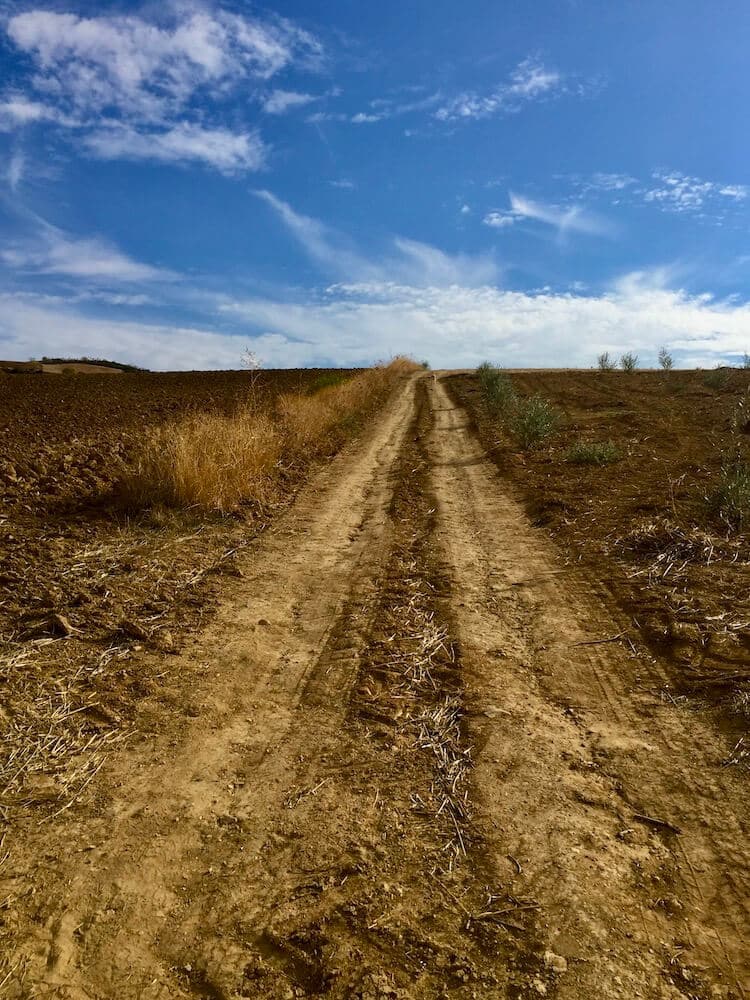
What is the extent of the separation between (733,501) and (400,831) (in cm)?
482

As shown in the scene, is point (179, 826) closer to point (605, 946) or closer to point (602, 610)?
point (605, 946)

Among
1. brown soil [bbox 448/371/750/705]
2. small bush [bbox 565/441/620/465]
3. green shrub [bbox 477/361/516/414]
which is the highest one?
green shrub [bbox 477/361/516/414]

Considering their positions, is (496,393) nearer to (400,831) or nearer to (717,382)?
(717,382)

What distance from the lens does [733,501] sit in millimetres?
5770

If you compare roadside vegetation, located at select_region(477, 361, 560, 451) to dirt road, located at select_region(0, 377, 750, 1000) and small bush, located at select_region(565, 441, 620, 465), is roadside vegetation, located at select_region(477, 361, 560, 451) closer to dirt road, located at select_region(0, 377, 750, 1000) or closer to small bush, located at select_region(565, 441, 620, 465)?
small bush, located at select_region(565, 441, 620, 465)

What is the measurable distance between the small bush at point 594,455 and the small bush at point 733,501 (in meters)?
2.33

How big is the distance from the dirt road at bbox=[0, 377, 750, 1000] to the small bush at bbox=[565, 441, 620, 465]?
15.8 ft

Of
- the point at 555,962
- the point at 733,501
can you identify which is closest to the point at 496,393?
the point at 733,501

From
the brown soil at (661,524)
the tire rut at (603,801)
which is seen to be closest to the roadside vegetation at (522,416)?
the brown soil at (661,524)

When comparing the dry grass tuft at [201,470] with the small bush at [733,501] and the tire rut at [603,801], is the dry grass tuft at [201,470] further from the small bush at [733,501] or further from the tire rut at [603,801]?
the small bush at [733,501]

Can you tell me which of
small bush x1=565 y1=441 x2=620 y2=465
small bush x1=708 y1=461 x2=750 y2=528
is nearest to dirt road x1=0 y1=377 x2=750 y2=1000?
small bush x1=708 y1=461 x2=750 y2=528

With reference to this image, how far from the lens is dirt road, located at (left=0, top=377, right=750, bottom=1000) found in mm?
1863

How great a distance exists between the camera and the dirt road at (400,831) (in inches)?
73.4

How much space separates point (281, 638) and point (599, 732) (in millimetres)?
1945
